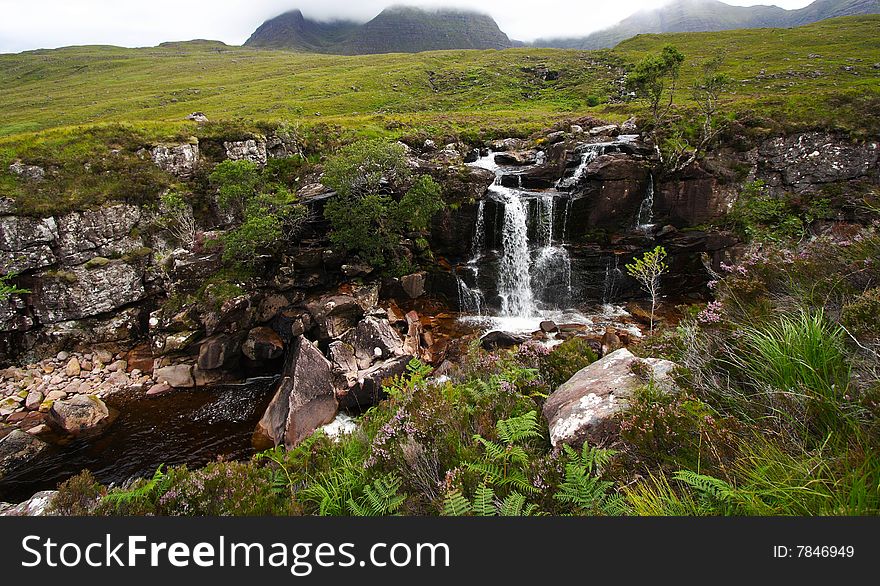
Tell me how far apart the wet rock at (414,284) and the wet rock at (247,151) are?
17773mm

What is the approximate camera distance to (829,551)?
2486 mm

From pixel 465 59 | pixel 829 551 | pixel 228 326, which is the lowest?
pixel 228 326

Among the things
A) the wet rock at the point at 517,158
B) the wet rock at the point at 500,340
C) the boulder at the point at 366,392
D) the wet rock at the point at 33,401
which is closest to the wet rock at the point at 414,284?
the wet rock at the point at 500,340

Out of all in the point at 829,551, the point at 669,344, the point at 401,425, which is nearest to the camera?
the point at 829,551

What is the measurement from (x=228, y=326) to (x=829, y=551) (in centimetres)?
2351

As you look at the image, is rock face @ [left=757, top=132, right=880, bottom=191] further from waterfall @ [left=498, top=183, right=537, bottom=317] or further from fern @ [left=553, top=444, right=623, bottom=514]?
fern @ [left=553, top=444, right=623, bottom=514]

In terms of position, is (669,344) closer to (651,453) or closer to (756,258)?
(756,258)

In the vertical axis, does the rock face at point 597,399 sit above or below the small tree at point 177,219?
below

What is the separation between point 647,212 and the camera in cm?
2541

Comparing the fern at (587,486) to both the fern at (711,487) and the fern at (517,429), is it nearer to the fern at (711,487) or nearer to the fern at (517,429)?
the fern at (711,487)

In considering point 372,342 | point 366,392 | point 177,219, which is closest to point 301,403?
point 366,392

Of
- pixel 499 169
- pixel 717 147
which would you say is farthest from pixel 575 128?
pixel 717 147

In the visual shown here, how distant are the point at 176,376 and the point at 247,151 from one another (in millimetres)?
20237

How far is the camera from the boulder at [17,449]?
1412cm
